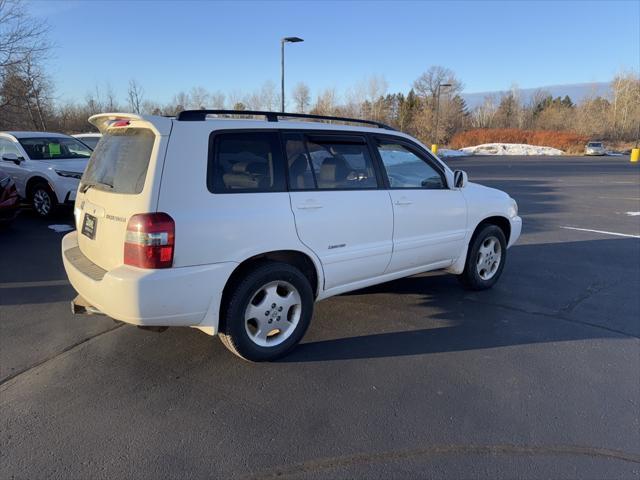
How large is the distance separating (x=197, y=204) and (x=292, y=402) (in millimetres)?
1480

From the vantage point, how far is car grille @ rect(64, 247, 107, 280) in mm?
3221

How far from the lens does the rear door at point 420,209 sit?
422 centimetres

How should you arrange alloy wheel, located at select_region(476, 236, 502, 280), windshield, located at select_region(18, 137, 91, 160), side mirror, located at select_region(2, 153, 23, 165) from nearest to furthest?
1. alloy wheel, located at select_region(476, 236, 502, 280)
2. side mirror, located at select_region(2, 153, 23, 165)
3. windshield, located at select_region(18, 137, 91, 160)

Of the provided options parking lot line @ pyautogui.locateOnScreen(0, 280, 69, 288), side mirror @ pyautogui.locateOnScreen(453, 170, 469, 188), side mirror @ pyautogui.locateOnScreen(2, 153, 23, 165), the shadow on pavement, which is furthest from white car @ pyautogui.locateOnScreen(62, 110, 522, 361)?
side mirror @ pyautogui.locateOnScreen(2, 153, 23, 165)

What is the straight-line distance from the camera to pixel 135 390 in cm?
314

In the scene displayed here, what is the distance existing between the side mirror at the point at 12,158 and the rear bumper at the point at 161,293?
777 centimetres

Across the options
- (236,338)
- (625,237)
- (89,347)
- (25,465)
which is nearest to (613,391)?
(236,338)

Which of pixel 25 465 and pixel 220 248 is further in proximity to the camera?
pixel 220 248

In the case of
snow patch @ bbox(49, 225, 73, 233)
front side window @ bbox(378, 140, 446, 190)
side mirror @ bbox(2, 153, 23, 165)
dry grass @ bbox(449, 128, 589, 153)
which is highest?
dry grass @ bbox(449, 128, 589, 153)

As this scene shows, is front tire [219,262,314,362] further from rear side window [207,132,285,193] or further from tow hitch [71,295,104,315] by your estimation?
tow hitch [71,295,104,315]

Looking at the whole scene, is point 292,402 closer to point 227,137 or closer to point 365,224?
point 365,224

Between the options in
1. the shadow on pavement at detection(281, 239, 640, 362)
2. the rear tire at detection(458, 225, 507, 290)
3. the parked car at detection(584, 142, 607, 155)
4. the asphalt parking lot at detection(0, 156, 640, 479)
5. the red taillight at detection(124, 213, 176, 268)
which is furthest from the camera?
the parked car at detection(584, 142, 607, 155)

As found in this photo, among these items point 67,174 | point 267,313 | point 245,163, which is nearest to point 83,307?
point 267,313

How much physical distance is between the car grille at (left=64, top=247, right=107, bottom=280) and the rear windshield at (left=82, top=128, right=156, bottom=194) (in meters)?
0.58
